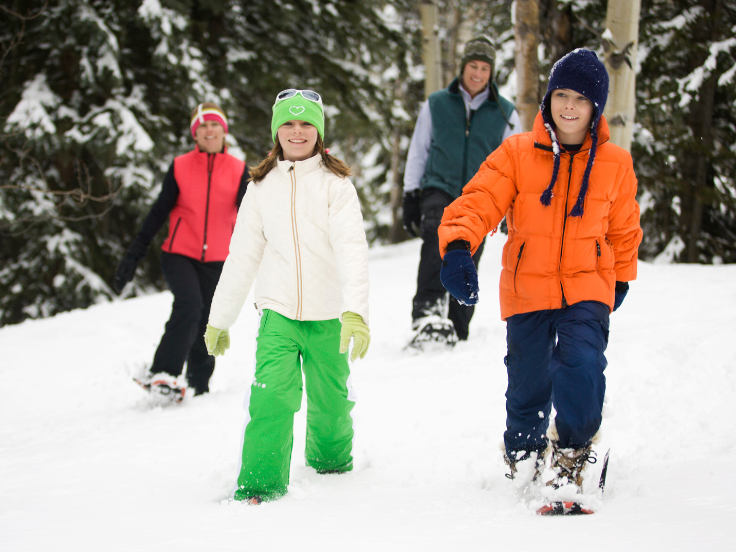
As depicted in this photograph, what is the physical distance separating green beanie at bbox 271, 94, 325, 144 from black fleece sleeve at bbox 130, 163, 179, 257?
2.00m

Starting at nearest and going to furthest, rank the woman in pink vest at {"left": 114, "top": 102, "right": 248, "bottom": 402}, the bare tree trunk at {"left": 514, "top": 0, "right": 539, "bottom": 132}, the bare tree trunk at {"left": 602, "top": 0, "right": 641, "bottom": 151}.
Result: the woman in pink vest at {"left": 114, "top": 102, "right": 248, "bottom": 402} < the bare tree trunk at {"left": 602, "top": 0, "right": 641, "bottom": 151} < the bare tree trunk at {"left": 514, "top": 0, "right": 539, "bottom": 132}

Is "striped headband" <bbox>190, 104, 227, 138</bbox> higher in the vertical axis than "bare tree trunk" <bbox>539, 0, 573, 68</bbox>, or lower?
lower

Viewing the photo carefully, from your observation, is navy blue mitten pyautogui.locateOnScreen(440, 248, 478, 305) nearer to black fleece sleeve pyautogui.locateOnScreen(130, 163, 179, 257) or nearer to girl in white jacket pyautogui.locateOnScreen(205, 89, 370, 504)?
girl in white jacket pyautogui.locateOnScreen(205, 89, 370, 504)

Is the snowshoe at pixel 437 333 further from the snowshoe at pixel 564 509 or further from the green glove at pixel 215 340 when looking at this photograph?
the snowshoe at pixel 564 509

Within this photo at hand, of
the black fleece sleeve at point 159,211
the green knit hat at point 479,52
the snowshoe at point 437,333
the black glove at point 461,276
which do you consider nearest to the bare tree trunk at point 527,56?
the green knit hat at point 479,52

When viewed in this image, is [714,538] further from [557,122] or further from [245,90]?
[245,90]

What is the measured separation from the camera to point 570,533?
83.5 inches

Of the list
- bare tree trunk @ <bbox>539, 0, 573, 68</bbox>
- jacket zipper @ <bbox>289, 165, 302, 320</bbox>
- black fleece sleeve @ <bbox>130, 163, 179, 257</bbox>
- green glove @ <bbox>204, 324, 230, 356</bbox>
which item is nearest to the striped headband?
black fleece sleeve @ <bbox>130, 163, 179, 257</bbox>

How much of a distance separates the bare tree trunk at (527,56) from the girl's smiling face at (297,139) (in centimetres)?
575

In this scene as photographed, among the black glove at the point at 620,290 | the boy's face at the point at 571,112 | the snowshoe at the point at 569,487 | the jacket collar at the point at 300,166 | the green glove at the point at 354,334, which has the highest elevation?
the boy's face at the point at 571,112

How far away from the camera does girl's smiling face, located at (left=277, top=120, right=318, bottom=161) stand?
317cm

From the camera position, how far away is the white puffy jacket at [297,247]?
300 cm

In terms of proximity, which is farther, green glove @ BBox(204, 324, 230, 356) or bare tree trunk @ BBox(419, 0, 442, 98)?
bare tree trunk @ BBox(419, 0, 442, 98)

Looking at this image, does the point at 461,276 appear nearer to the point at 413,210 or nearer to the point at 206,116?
the point at 413,210
